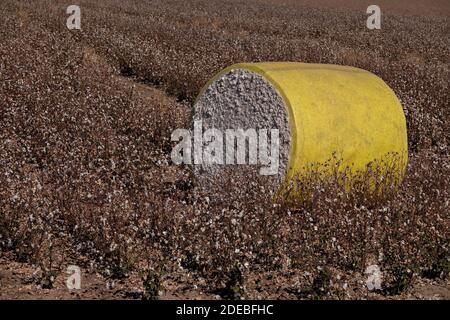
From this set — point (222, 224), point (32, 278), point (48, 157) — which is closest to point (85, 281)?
point (32, 278)

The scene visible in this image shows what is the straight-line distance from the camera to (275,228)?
16.8 ft

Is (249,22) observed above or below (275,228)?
above

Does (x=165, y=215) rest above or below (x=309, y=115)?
below

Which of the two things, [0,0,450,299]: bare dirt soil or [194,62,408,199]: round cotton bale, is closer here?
[0,0,450,299]: bare dirt soil

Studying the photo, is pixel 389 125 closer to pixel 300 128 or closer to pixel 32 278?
pixel 300 128

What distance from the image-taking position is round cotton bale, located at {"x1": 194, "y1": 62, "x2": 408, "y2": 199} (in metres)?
5.66

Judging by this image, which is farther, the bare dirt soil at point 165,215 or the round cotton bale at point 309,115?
the round cotton bale at point 309,115

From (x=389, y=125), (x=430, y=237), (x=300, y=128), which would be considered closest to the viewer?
(x=430, y=237)

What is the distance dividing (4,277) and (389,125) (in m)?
3.76

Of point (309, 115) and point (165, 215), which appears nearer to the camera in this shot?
point (165, 215)

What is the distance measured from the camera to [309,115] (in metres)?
5.65

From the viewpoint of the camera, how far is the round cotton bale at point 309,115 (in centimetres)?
566
